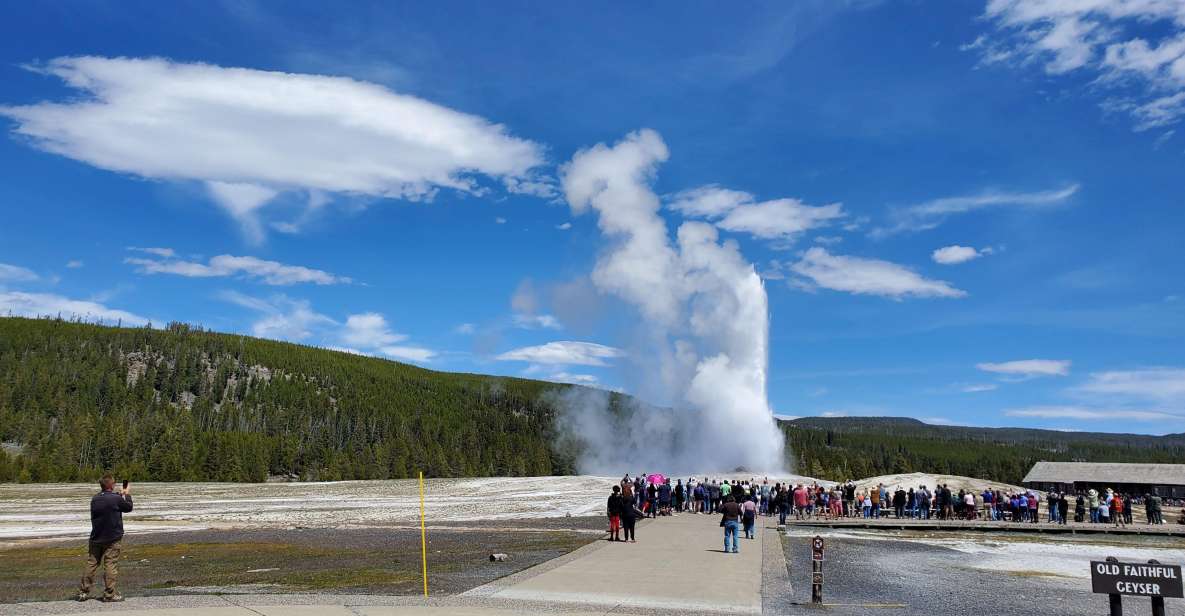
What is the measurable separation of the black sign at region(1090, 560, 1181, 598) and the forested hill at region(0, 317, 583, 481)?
4106 inches

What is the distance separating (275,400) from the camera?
177250 mm

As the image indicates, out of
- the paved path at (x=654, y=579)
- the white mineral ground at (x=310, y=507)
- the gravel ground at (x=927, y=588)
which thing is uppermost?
Result: the paved path at (x=654, y=579)

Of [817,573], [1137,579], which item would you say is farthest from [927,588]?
[1137,579]

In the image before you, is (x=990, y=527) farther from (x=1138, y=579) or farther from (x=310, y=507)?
(x=310, y=507)

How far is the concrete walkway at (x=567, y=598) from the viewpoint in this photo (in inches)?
473

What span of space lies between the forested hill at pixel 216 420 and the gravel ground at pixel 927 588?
96029mm

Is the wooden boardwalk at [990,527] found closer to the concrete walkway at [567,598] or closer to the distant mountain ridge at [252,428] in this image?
the concrete walkway at [567,598]

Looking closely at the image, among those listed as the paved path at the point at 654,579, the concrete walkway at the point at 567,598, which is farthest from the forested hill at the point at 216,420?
the concrete walkway at the point at 567,598

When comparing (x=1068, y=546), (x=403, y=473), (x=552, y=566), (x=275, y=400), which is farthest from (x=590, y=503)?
(x=275, y=400)

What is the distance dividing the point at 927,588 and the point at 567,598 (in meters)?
7.65

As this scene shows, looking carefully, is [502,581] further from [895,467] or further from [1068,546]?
[895,467]

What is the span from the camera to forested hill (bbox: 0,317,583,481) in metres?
108

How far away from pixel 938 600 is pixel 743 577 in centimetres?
354

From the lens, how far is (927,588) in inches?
662
